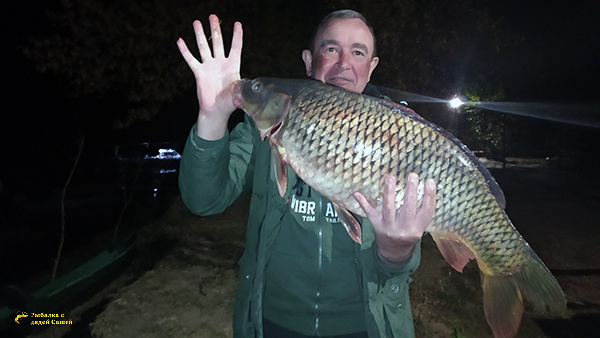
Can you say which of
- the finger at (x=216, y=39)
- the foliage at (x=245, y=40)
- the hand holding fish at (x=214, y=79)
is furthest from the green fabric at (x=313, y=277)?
the foliage at (x=245, y=40)

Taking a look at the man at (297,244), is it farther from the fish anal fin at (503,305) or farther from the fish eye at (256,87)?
the fish anal fin at (503,305)

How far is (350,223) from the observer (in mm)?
1562

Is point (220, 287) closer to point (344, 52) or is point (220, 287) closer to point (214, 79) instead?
point (214, 79)

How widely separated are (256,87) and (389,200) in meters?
0.87

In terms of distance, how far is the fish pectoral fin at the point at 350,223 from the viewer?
1543 mm

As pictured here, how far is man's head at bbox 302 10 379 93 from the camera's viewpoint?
1.88 m

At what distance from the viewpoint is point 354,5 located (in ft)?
22.7

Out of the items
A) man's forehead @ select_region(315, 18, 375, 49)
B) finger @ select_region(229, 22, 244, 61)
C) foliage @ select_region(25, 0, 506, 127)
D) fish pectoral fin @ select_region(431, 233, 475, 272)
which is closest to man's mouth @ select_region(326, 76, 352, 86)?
man's forehead @ select_region(315, 18, 375, 49)

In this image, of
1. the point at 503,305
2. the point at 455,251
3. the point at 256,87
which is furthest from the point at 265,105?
the point at 503,305

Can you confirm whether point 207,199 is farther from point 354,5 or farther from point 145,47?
point 145,47

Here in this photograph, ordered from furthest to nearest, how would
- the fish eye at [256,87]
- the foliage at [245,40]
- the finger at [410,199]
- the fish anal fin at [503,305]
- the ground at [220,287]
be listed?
1. the foliage at [245,40]
2. the ground at [220,287]
3. the fish eye at [256,87]
4. the fish anal fin at [503,305]
5. the finger at [410,199]

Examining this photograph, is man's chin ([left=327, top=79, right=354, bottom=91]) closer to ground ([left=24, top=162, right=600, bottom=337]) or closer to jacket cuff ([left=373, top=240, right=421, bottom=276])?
jacket cuff ([left=373, top=240, right=421, bottom=276])

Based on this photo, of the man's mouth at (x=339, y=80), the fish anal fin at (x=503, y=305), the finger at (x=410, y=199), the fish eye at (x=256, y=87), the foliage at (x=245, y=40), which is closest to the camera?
the finger at (x=410, y=199)

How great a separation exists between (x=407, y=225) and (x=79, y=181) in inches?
565
